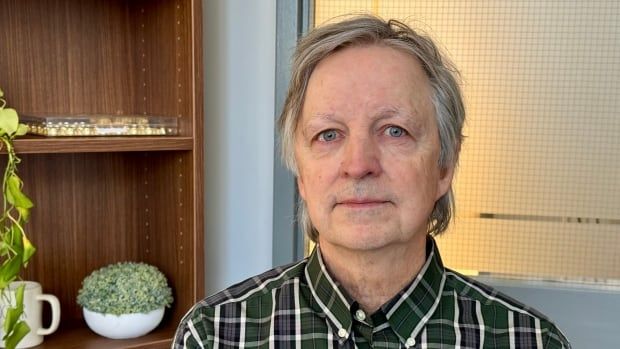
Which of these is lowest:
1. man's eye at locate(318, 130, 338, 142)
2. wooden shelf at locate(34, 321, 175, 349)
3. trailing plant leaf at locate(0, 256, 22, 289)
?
wooden shelf at locate(34, 321, 175, 349)

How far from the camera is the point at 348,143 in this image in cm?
110

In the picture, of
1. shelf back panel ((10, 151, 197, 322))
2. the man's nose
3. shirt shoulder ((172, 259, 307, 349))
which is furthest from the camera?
shelf back panel ((10, 151, 197, 322))

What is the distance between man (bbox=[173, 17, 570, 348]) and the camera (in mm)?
1085

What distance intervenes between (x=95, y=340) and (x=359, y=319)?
0.66 meters

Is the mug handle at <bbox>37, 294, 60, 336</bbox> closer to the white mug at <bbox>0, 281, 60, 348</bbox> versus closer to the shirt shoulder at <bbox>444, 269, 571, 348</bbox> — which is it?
the white mug at <bbox>0, 281, 60, 348</bbox>

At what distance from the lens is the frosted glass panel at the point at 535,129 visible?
160 centimetres

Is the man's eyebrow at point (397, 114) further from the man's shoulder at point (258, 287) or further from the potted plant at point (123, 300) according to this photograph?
the potted plant at point (123, 300)

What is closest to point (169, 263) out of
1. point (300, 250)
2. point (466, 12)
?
point (300, 250)

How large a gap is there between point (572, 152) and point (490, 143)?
0.20 meters

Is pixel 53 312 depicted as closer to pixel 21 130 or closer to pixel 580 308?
pixel 21 130

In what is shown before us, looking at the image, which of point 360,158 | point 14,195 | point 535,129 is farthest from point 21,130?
point 535,129

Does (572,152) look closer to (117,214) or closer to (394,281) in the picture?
(394,281)

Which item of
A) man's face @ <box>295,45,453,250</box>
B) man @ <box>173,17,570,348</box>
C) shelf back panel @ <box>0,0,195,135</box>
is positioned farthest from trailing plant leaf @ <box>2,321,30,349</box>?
man's face @ <box>295,45,453,250</box>

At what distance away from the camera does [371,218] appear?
106 cm
